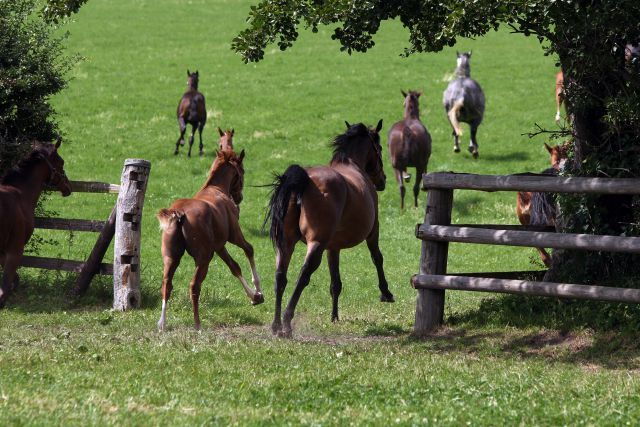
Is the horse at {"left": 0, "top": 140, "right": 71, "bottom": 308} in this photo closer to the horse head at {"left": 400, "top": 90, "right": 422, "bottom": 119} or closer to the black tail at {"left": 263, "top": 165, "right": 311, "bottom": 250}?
the black tail at {"left": 263, "top": 165, "right": 311, "bottom": 250}

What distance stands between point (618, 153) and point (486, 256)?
9118 millimetres

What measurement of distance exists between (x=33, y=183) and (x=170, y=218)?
3.28 metres

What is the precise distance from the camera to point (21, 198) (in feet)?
46.4

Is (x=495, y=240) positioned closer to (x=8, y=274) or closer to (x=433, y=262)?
(x=433, y=262)

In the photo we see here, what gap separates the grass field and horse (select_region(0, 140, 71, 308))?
2.13 ft

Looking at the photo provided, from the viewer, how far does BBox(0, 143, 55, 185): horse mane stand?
47.1 feet

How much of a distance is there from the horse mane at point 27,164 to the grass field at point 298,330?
1.74 metres

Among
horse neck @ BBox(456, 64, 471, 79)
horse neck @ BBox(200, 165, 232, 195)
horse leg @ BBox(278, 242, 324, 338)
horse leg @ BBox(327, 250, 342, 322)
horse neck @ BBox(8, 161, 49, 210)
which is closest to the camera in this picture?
horse leg @ BBox(278, 242, 324, 338)

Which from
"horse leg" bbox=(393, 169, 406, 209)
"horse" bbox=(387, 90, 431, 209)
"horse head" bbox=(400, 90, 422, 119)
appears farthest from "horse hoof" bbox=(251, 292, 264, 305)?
"horse head" bbox=(400, 90, 422, 119)

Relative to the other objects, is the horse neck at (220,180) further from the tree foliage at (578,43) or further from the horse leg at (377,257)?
the tree foliage at (578,43)

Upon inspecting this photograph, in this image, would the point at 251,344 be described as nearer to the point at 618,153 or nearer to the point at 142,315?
the point at 142,315

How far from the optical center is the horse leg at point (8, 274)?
13.7 m

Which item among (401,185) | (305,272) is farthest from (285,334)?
(401,185)

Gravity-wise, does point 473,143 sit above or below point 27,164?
above
